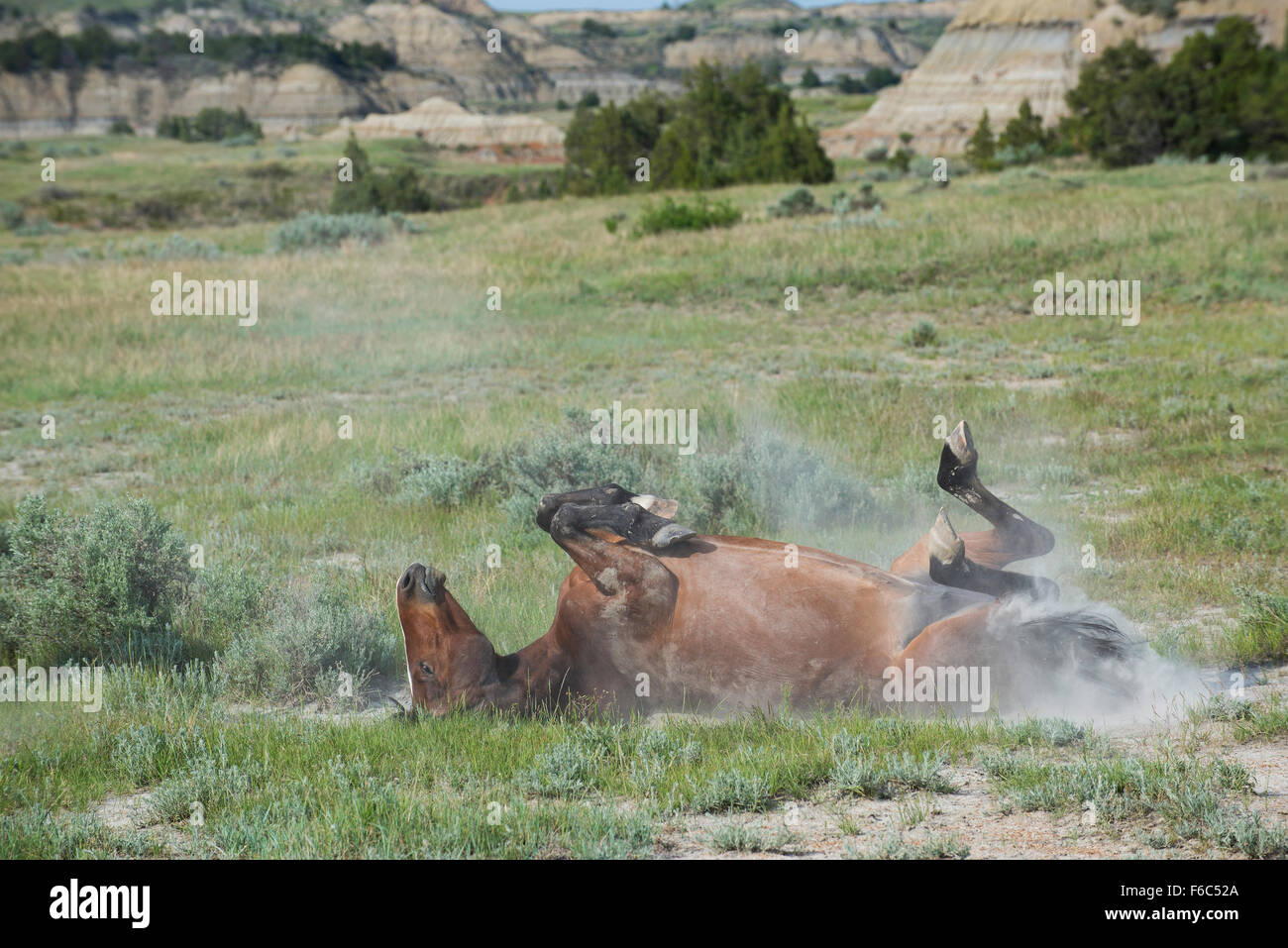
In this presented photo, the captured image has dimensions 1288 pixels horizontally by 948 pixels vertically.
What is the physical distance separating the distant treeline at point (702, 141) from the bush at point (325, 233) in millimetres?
15398

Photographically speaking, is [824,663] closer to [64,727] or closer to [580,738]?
[580,738]

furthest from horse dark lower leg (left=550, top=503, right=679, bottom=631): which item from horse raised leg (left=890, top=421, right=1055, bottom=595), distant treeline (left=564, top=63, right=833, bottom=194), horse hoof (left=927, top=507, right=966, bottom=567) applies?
distant treeline (left=564, top=63, right=833, bottom=194)

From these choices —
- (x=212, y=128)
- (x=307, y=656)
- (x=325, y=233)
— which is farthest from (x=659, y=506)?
(x=212, y=128)

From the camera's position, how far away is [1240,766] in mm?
4145

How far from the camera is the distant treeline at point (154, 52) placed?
11144cm

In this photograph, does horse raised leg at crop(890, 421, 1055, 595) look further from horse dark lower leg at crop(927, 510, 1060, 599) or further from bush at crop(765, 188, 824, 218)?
bush at crop(765, 188, 824, 218)

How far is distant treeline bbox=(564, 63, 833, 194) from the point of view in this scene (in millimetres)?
43938

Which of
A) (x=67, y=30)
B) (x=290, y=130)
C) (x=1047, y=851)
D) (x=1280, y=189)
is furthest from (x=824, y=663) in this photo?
(x=67, y=30)

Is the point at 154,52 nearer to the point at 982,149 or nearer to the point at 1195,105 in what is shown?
the point at 982,149

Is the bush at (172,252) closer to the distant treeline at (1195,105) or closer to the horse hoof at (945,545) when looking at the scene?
the horse hoof at (945,545)

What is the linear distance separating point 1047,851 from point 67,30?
17086 cm

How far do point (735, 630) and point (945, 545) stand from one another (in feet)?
3.04

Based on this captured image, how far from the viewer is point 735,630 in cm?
457

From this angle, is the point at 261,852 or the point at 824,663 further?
the point at 824,663
